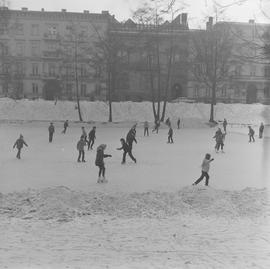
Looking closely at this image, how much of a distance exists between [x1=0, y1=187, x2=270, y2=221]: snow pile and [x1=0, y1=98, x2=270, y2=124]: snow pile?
A: 37.9 m

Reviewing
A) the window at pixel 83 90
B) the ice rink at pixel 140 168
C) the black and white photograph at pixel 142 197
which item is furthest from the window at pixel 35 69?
the ice rink at pixel 140 168

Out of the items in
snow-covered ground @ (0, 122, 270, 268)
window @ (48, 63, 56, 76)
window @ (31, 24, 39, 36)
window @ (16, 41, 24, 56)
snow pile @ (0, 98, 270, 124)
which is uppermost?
window @ (31, 24, 39, 36)

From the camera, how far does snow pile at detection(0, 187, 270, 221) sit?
1091 cm

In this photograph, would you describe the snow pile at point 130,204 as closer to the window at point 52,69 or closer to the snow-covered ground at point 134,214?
the snow-covered ground at point 134,214

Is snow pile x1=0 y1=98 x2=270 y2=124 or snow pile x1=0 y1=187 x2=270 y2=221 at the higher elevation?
snow pile x1=0 y1=98 x2=270 y2=124

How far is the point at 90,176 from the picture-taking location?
16.2 metres

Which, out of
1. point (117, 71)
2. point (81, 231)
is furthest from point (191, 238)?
point (117, 71)

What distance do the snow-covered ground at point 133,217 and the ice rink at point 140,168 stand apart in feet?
0.13

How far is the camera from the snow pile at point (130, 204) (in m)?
10.9

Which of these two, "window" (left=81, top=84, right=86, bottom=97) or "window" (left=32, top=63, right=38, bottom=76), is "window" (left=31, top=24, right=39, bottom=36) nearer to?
"window" (left=32, top=63, right=38, bottom=76)

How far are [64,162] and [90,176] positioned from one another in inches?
148

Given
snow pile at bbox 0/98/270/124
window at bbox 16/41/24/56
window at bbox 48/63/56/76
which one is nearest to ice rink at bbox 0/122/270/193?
snow pile at bbox 0/98/270/124

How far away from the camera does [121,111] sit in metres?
52.1

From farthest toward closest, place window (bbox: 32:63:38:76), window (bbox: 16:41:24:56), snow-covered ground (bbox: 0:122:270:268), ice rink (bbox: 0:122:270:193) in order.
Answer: window (bbox: 32:63:38:76)
window (bbox: 16:41:24:56)
ice rink (bbox: 0:122:270:193)
snow-covered ground (bbox: 0:122:270:268)
